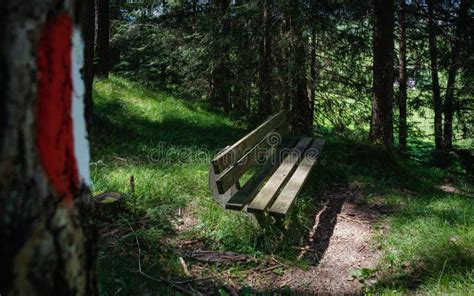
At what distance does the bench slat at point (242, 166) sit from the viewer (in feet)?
15.2

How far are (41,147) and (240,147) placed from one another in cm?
413

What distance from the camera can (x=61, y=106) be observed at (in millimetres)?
1229

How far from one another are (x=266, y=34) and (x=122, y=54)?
9.76 metres

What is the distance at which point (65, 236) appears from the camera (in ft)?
4.18

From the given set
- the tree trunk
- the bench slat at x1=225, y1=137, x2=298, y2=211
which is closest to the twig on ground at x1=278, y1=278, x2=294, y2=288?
the bench slat at x1=225, y1=137, x2=298, y2=211

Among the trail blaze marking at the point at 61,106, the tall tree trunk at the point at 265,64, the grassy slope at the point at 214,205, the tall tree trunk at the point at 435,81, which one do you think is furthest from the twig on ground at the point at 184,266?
the tall tree trunk at the point at 435,81

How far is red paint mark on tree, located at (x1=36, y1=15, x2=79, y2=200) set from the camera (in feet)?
3.85

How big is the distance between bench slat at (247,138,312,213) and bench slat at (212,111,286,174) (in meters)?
0.47

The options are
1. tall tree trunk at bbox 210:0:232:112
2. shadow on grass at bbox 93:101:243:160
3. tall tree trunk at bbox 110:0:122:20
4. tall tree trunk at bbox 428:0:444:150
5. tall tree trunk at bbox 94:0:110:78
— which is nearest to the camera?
shadow on grass at bbox 93:101:243:160

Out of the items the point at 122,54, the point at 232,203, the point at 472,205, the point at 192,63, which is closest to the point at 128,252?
the point at 232,203

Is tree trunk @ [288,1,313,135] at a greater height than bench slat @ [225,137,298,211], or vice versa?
tree trunk @ [288,1,313,135]

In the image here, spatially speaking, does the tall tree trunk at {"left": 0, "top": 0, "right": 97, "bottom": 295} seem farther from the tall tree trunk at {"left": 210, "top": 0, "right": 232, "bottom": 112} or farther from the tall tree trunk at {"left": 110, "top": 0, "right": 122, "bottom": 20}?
the tall tree trunk at {"left": 110, "top": 0, "right": 122, "bottom": 20}

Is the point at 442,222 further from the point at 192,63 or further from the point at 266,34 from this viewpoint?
the point at 192,63

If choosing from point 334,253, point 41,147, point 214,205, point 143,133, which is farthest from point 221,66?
point 41,147
